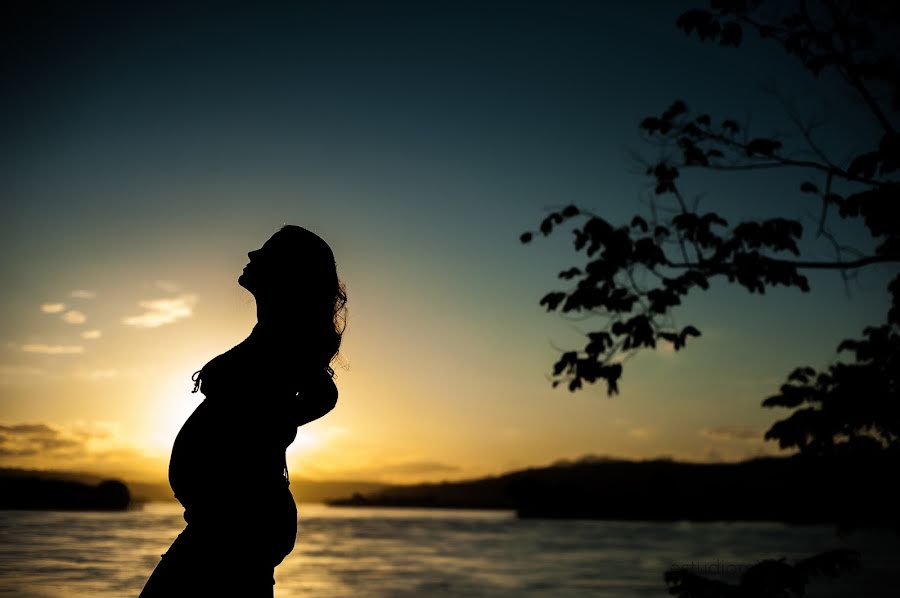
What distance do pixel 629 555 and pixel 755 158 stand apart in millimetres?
62113

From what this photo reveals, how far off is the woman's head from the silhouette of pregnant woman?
→ 0.06 m

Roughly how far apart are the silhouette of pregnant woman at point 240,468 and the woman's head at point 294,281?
2.2 inches

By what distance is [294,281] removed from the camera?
2.13 meters

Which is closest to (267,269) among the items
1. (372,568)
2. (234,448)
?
(234,448)

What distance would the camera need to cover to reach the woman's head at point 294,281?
6.99ft

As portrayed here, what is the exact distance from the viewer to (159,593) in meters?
1.97

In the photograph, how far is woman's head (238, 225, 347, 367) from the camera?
2.13 meters

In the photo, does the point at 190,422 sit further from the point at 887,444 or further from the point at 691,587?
the point at 887,444

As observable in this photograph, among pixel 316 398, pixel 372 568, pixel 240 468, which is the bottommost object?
pixel 372 568

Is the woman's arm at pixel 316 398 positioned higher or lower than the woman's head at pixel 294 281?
lower

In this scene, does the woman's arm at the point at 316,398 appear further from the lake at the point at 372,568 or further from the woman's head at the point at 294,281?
the lake at the point at 372,568

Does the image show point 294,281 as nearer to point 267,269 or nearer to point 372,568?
point 267,269

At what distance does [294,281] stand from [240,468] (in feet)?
1.82

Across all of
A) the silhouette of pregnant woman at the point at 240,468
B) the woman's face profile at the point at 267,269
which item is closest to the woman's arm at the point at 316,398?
the silhouette of pregnant woman at the point at 240,468
